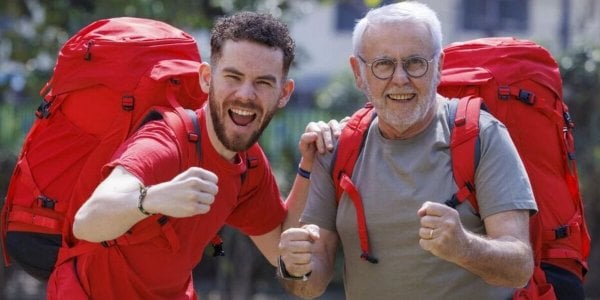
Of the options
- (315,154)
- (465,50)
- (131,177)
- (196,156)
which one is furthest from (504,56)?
(131,177)

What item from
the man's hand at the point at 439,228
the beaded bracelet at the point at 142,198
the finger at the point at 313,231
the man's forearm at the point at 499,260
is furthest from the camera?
the finger at the point at 313,231

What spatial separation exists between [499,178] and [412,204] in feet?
1.20

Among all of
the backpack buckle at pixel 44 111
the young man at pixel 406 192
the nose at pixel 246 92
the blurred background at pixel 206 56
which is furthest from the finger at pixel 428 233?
the blurred background at pixel 206 56

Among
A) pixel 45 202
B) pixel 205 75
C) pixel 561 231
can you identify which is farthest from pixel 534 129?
pixel 45 202

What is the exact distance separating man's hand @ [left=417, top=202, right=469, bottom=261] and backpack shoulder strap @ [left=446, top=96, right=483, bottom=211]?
1.45 feet

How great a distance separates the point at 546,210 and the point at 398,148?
0.71 metres

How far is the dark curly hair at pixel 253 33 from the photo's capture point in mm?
4691

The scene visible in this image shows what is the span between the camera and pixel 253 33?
15.4 ft

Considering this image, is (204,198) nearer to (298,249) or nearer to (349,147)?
(298,249)

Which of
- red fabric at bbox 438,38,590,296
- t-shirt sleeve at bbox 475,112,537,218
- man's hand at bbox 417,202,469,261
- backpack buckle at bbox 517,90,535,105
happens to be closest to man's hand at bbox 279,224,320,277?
man's hand at bbox 417,202,469,261

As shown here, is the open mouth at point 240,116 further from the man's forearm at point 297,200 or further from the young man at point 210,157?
the man's forearm at point 297,200

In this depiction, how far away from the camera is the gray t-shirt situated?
4.24 meters

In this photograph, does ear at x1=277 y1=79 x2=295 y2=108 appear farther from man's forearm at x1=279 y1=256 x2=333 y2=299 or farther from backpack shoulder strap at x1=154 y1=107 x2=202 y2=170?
man's forearm at x1=279 y1=256 x2=333 y2=299

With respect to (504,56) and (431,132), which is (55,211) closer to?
(431,132)
